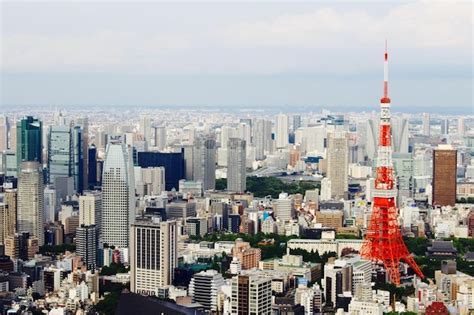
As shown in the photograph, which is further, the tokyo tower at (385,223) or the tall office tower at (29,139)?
the tall office tower at (29,139)

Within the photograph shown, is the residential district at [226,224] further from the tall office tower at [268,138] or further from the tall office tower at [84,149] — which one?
the tall office tower at [268,138]

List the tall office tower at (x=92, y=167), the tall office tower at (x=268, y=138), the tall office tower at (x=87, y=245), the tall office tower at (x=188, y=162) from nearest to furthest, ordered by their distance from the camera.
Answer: the tall office tower at (x=87, y=245)
the tall office tower at (x=92, y=167)
the tall office tower at (x=188, y=162)
the tall office tower at (x=268, y=138)

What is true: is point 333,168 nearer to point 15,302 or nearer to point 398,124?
point 398,124

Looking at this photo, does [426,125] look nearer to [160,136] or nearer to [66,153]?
[160,136]

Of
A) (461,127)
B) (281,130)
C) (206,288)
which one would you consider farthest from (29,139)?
(281,130)

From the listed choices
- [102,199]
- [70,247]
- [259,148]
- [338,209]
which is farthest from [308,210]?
[259,148]

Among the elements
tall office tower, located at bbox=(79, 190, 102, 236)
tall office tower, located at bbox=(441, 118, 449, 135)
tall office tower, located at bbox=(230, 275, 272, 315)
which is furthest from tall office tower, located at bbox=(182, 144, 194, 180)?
tall office tower, located at bbox=(230, 275, 272, 315)

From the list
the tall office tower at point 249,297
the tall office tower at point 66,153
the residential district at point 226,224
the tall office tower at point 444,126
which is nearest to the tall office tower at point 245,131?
the residential district at point 226,224
